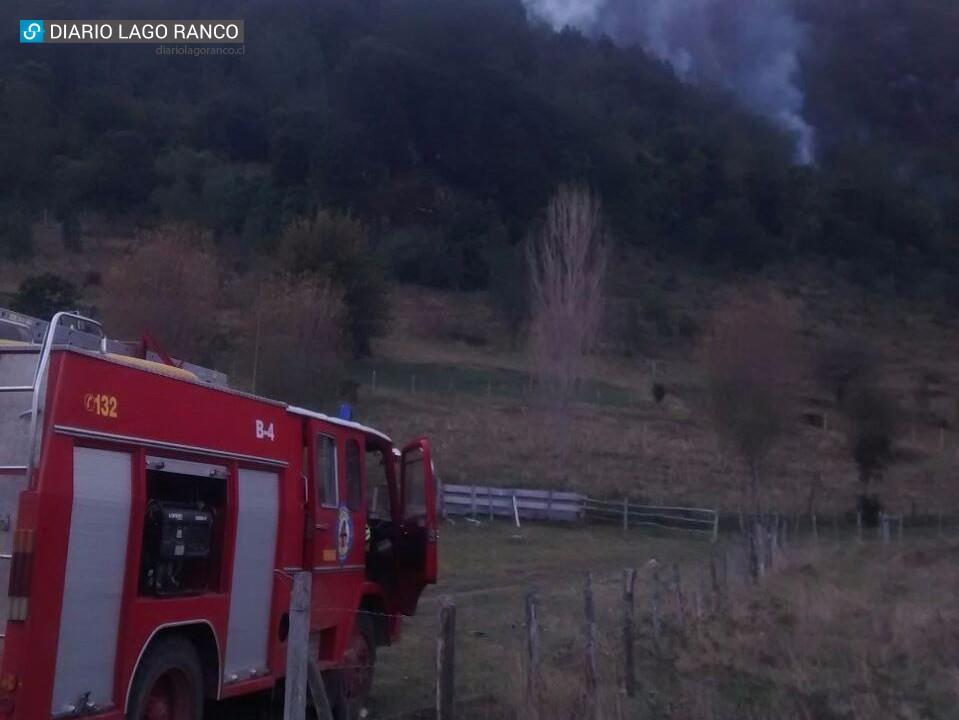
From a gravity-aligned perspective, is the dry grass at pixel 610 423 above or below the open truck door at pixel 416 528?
above

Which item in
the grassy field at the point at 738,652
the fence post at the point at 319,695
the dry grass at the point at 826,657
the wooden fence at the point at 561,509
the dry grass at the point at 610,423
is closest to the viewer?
the fence post at the point at 319,695

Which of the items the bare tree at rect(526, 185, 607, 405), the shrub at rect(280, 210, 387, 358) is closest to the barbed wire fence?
the bare tree at rect(526, 185, 607, 405)

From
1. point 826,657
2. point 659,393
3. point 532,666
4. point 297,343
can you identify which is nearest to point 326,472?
point 532,666

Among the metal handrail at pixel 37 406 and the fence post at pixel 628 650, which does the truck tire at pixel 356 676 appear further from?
the metal handrail at pixel 37 406

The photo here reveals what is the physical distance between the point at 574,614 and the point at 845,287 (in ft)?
246

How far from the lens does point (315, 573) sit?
398 inches

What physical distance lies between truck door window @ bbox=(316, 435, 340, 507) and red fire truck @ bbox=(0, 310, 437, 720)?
0.02m

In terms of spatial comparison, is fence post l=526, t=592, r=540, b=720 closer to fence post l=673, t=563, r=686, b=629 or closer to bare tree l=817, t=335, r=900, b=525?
fence post l=673, t=563, r=686, b=629

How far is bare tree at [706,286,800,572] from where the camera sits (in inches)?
1551

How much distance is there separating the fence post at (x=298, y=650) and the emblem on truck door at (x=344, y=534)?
3.77m

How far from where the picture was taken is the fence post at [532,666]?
961 centimetres

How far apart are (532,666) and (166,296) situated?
2606cm

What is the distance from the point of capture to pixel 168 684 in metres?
8.30

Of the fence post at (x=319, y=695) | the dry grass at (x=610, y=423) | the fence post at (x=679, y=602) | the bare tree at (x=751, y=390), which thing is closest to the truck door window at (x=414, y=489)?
the fence post at (x=679, y=602)
